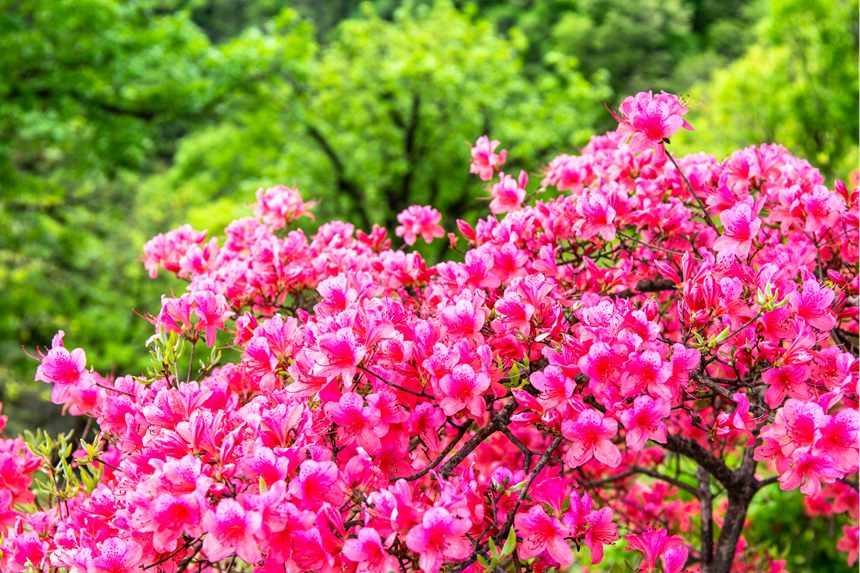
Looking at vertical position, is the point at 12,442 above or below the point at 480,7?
below

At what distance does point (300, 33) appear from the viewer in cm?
945

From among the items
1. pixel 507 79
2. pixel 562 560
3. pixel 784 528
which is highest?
pixel 507 79

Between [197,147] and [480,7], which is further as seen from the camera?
[480,7]

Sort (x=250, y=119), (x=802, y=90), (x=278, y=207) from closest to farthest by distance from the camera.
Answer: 1. (x=278, y=207)
2. (x=250, y=119)
3. (x=802, y=90)

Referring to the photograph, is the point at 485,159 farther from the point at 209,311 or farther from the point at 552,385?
the point at 552,385

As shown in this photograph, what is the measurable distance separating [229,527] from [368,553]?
0.74 feet

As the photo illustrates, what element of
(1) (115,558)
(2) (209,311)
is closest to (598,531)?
(1) (115,558)

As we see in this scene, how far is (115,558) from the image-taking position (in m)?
1.31

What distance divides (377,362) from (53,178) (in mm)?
10100

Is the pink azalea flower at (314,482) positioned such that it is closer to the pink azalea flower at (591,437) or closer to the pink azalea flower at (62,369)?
the pink azalea flower at (591,437)

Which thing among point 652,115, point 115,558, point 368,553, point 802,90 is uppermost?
point 802,90

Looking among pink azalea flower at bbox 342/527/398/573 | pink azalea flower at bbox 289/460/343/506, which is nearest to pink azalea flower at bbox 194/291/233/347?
pink azalea flower at bbox 289/460/343/506

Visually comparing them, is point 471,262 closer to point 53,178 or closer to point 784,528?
point 784,528

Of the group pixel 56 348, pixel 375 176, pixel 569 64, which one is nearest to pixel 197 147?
pixel 375 176
